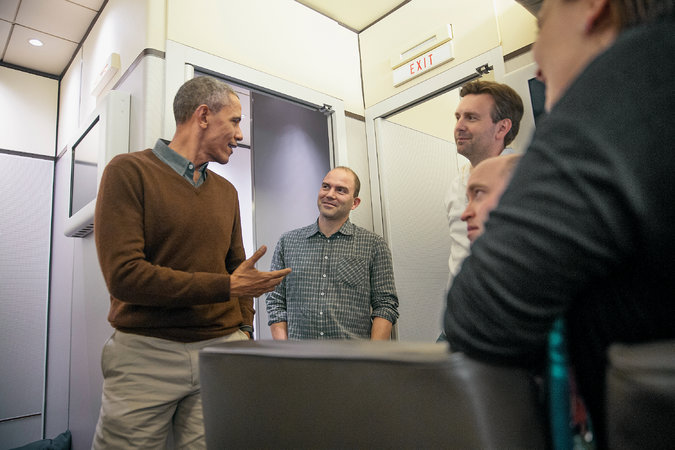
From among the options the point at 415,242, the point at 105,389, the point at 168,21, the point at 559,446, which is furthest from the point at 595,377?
the point at 415,242

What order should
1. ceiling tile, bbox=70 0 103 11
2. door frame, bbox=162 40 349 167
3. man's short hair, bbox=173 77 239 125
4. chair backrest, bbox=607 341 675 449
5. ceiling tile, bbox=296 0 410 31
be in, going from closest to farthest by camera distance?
chair backrest, bbox=607 341 675 449 < man's short hair, bbox=173 77 239 125 < door frame, bbox=162 40 349 167 < ceiling tile, bbox=70 0 103 11 < ceiling tile, bbox=296 0 410 31

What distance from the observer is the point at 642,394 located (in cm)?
30

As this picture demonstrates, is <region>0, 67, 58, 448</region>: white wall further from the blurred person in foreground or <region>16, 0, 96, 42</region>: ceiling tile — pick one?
the blurred person in foreground

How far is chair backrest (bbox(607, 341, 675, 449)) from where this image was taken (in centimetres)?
29

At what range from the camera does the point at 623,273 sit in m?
0.36

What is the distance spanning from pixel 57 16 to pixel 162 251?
2.43m

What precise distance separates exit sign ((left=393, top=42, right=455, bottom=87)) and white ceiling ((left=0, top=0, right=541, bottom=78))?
1.49ft

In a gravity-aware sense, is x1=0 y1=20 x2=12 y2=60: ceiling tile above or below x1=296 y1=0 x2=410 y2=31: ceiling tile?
above

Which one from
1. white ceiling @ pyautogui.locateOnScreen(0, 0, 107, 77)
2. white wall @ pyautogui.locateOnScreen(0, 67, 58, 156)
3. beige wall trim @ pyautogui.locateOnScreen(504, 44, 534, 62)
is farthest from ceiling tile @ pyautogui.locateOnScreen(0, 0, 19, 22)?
beige wall trim @ pyautogui.locateOnScreen(504, 44, 534, 62)

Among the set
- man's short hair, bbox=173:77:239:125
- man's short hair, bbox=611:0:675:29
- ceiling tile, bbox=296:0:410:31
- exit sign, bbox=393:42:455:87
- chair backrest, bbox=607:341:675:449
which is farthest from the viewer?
ceiling tile, bbox=296:0:410:31

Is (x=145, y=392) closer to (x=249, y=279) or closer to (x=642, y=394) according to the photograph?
(x=249, y=279)

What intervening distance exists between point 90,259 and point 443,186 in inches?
91.0

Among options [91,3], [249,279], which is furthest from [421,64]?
[91,3]

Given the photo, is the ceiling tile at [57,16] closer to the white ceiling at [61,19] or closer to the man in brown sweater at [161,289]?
the white ceiling at [61,19]
